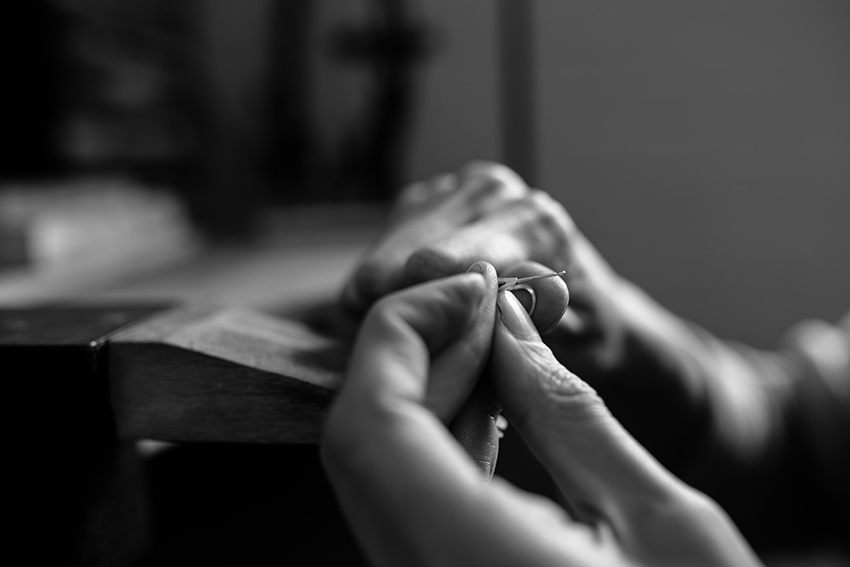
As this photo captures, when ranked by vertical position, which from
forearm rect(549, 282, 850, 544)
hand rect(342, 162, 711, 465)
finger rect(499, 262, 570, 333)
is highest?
finger rect(499, 262, 570, 333)

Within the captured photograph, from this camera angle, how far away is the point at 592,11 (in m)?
2.43

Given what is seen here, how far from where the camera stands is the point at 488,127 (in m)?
2.44

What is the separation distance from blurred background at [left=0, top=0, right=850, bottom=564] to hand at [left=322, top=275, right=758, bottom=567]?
A: 1.04m

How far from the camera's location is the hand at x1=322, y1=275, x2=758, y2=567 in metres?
0.22

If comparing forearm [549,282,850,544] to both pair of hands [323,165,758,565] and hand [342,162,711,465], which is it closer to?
hand [342,162,711,465]

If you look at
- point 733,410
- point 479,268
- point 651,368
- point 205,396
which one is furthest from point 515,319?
point 733,410

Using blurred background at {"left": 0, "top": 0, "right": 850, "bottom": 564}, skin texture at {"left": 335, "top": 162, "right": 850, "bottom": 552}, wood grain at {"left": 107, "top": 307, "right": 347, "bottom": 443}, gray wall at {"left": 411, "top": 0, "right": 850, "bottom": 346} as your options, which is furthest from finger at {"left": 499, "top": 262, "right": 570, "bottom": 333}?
gray wall at {"left": 411, "top": 0, "right": 850, "bottom": 346}

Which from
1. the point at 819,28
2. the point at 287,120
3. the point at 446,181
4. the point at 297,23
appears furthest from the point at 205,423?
the point at 819,28

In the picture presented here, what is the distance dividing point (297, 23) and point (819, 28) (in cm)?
159

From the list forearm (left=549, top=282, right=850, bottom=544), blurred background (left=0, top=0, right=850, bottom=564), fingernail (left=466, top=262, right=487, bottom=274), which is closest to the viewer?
fingernail (left=466, top=262, right=487, bottom=274)

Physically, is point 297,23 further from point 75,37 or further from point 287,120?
point 75,37

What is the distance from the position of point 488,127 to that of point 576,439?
2.25 m

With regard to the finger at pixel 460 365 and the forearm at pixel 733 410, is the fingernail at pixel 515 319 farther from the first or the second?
the forearm at pixel 733 410

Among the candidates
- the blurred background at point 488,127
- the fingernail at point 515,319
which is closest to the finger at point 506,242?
the fingernail at point 515,319
